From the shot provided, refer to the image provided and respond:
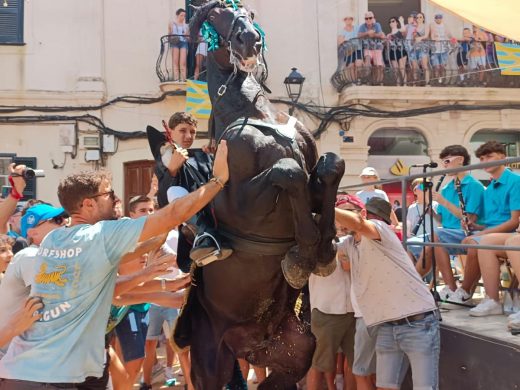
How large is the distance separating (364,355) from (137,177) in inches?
339

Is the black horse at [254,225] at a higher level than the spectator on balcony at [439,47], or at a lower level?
lower

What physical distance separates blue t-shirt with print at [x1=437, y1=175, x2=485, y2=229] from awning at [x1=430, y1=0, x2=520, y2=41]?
4.56 feet

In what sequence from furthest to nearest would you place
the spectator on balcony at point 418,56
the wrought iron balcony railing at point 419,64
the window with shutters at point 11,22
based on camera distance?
1. the spectator on balcony at point 418,56
2. the wrought iron balcony railing at point 419,64
3. the window with shutters at point 11,22

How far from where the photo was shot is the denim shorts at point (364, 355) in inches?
170

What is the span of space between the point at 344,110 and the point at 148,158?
433 centimetres

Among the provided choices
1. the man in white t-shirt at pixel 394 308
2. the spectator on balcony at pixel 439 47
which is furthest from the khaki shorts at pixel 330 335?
the spectator on balcony at pixel 439 47

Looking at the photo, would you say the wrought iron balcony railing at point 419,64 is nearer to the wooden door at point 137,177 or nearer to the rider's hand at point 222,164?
the wooden door at point 137,177

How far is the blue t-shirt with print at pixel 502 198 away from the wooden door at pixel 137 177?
8405mm

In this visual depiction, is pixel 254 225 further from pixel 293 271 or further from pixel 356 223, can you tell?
pixel 356 223

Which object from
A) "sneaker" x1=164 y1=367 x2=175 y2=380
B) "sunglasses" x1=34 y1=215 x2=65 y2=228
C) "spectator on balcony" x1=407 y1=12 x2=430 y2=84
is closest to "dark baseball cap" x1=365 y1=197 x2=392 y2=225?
"sunglasses" x1=34 y1=215 x2=65 y2=228

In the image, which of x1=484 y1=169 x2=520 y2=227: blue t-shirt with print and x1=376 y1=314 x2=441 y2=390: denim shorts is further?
x1=484 y1=169 x2=520 y2=227: blue t-shirt with print

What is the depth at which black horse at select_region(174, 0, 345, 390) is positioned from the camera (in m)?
2.41

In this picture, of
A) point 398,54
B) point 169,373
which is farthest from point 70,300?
point 398,54

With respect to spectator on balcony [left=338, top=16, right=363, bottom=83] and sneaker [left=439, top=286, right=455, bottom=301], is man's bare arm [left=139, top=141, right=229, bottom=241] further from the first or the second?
spectator on balcony [left=338, top=16, right=363, bottom=83]
